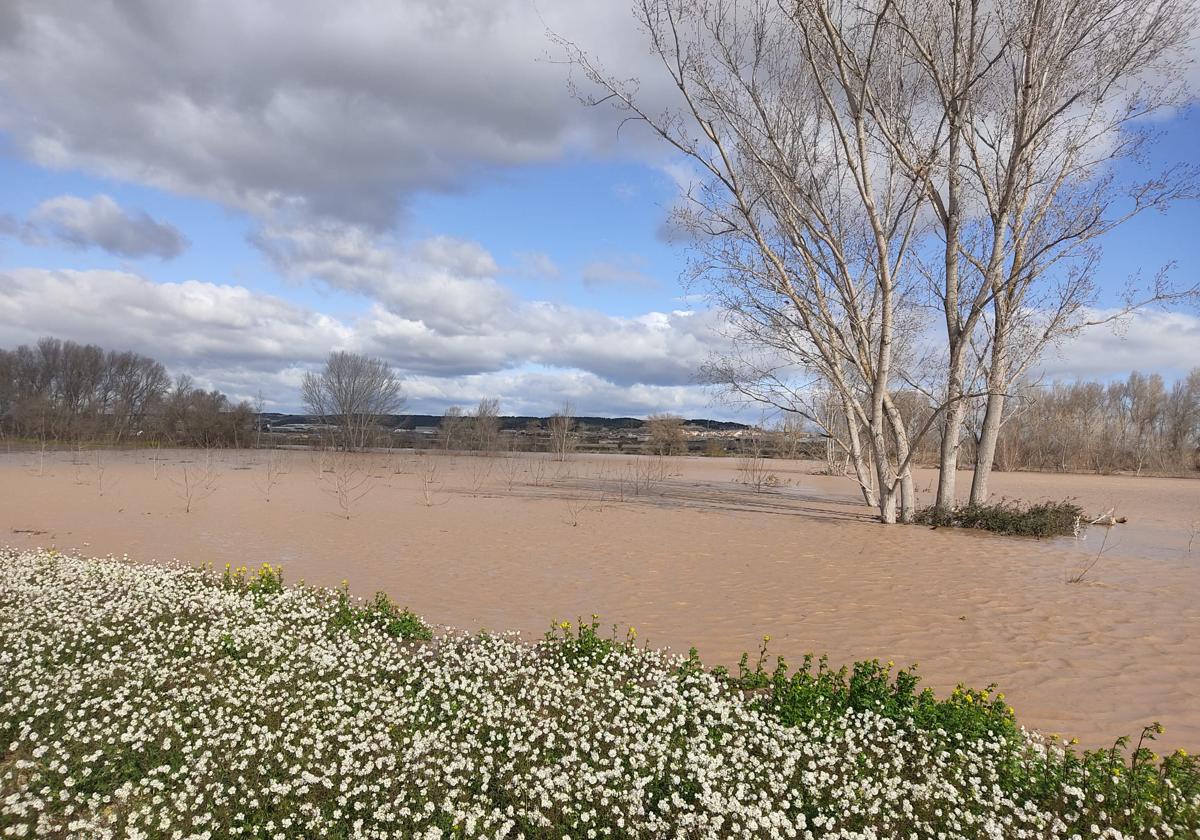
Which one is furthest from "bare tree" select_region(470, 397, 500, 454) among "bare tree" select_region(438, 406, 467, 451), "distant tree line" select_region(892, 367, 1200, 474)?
"distant tree line" select_region(892, 367, 1200, 474)

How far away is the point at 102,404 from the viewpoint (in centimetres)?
6222

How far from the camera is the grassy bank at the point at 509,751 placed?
3.98 metres

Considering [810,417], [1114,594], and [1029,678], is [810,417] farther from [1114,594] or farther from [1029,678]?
[1029,678]

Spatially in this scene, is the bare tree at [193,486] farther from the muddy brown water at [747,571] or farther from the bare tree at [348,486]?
the bare tree at [348,486]

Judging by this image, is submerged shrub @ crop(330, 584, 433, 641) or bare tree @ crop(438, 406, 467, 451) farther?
bare tree @ crop(438, 406, 467, 451)

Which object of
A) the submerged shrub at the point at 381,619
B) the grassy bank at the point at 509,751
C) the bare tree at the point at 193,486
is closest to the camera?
the grassy bank at the point at 509,751

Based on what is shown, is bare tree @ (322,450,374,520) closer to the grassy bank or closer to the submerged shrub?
the submerged shrub

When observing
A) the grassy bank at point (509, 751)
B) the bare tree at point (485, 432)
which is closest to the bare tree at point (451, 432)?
the bare tree at point (485, 432)

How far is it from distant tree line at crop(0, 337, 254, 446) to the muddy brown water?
3474cm

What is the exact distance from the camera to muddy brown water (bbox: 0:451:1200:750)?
7039 mm

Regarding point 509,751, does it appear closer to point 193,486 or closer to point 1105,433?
point 193,486

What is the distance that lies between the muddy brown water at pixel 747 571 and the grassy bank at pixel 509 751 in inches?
50.6

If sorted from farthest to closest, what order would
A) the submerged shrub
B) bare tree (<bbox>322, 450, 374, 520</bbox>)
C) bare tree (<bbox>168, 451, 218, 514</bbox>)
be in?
bare tree (<bbox>168, 451, 218, 514</bbox>)
bare tree (<bbox>322, 450, 374, 520</bbox>)
the submerged shrub

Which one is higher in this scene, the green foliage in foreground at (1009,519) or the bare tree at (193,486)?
the green foliage in foreground at (1009,519)
